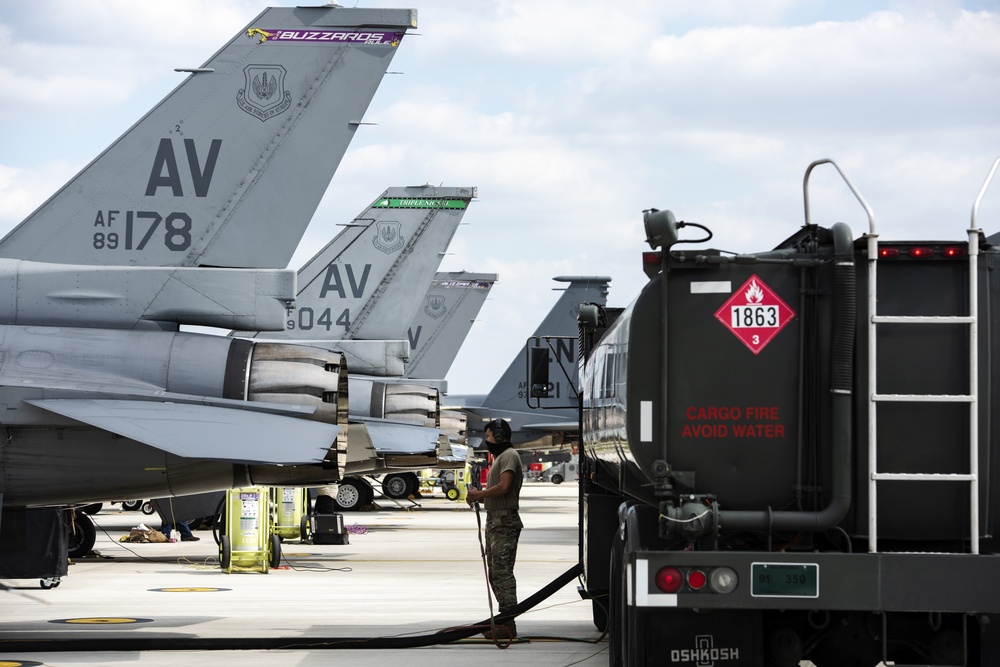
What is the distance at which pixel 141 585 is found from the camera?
54.2 ft

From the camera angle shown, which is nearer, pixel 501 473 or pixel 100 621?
pixel 501 473

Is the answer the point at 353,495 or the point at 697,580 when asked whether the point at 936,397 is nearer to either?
the point at 697,580

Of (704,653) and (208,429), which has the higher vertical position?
(208,429)

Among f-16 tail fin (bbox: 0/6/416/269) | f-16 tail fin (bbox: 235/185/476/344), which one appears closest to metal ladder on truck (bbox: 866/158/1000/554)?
f-16 tail fin (bbox: 0/6/416/269)

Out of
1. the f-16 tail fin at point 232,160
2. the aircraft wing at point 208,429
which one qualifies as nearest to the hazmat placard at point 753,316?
the aircraft wing at point 208,429

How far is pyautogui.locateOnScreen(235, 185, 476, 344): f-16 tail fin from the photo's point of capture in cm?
2456

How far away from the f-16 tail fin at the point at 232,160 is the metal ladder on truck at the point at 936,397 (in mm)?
6893

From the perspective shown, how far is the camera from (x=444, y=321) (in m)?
39.3

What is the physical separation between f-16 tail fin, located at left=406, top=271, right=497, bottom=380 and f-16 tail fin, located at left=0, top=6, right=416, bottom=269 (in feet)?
84.0

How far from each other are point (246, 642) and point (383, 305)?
48.1 feet

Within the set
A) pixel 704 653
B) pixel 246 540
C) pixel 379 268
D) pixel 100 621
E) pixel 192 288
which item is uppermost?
pixel 379 268

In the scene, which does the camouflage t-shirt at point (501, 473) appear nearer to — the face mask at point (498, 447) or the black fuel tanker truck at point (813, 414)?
the face mask at point (498, 447)

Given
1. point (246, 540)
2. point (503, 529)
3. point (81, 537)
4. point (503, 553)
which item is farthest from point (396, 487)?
point (503, 529)

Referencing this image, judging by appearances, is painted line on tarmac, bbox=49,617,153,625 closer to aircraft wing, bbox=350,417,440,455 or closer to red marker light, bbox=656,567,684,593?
red marker light, bbox=656,567,684,593
